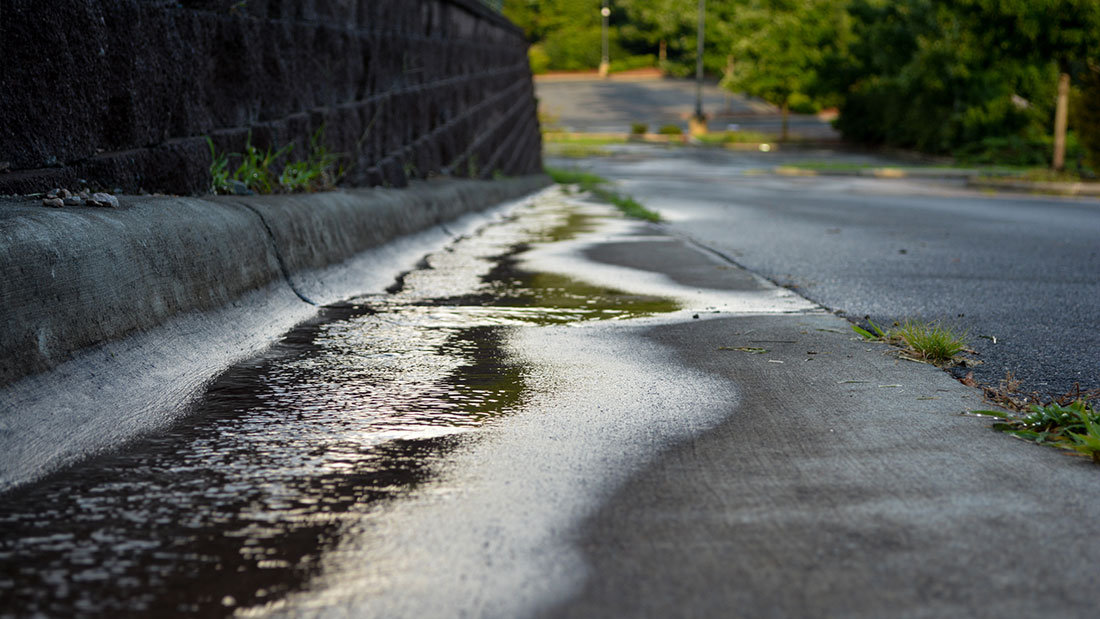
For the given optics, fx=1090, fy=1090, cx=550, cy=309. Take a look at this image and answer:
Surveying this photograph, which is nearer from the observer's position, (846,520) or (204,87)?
(846,520)

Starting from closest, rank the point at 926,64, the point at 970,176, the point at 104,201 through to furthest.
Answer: the point at 104,201 → the point at 970,176 → the point at 926,64

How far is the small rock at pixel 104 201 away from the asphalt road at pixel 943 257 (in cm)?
297

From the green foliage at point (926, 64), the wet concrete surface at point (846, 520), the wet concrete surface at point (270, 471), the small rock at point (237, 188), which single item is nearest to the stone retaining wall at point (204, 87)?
the small rock at point (237, 188)

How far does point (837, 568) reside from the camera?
1.99 meters

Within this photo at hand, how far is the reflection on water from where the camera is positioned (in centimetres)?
191

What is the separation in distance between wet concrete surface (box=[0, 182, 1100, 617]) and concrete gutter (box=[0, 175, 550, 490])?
0.57ft

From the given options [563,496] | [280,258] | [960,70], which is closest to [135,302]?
[280,258]

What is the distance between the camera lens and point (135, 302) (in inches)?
135

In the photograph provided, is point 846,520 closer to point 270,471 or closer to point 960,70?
point 270,471

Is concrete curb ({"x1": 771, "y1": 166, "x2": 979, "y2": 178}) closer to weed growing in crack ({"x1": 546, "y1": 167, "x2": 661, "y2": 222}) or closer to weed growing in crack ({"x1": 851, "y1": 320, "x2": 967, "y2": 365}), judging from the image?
weed growing in crack ({"x1": 546, "y1": 167, "x2": 661, "y2": 222})

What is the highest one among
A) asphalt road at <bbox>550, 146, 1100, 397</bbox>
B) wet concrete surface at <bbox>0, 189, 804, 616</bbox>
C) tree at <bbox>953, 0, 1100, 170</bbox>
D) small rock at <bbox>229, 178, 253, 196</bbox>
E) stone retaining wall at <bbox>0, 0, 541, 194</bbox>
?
tree at <bbox>953, 0, 1100, 170</bbox>

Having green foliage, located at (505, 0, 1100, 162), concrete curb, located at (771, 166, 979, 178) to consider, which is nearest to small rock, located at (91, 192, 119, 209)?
green foliage, located at (505, 0, 1100, 162)

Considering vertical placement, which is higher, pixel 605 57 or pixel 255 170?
pixel 605 57

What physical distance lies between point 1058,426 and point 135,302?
8.94ft
